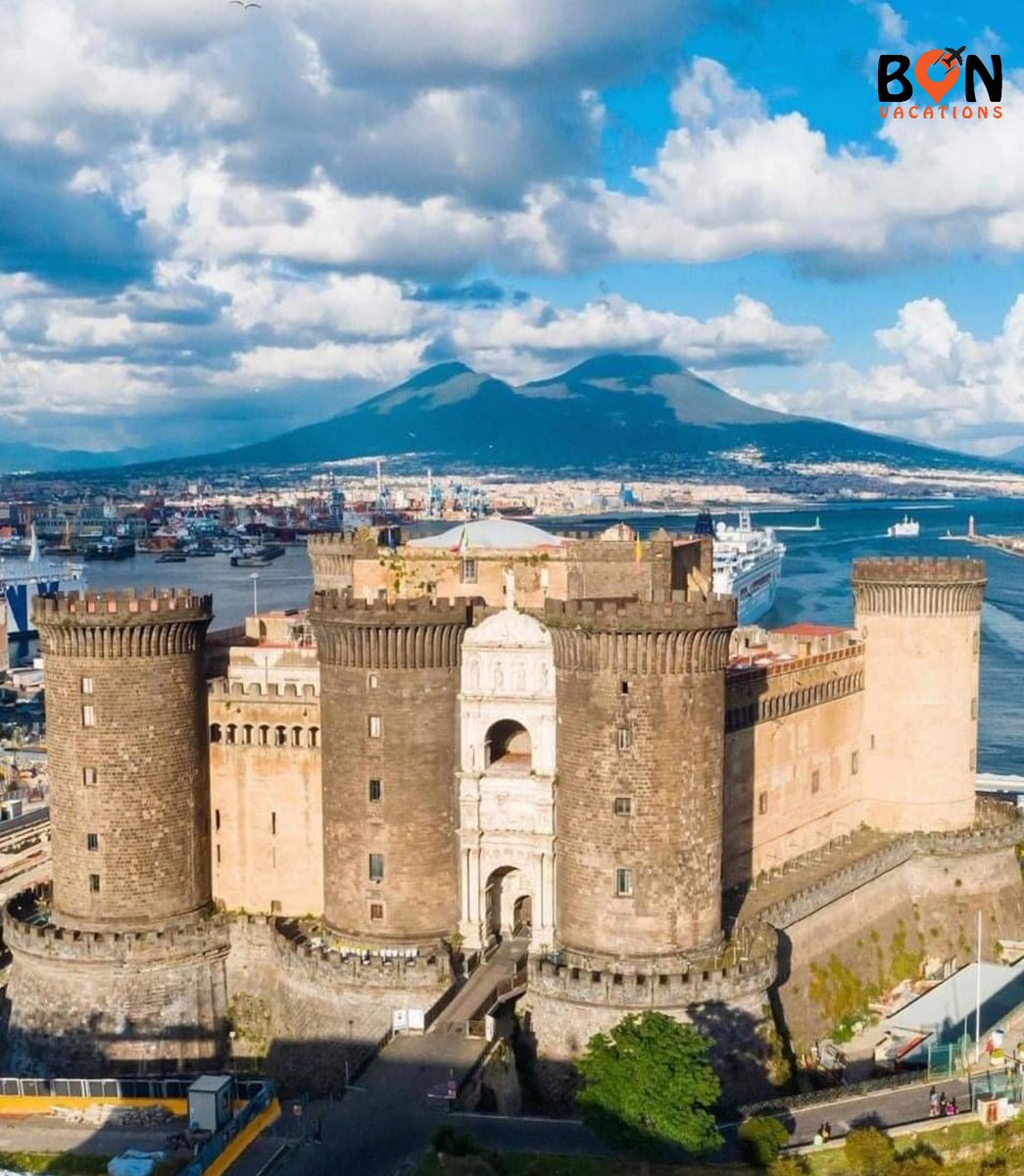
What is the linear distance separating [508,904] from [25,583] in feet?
456

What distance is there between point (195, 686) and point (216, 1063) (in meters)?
11.9

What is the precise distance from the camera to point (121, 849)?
4675cm

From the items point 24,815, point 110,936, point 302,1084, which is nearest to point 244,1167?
point 302,1084

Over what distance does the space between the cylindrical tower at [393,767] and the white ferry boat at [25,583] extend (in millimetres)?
114866

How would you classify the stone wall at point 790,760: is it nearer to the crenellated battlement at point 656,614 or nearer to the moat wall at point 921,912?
the moat wall at point 921,912

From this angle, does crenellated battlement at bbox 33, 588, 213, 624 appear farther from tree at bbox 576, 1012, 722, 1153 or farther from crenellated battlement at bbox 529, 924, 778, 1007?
tree at bbox 576, 1012, 722, 1153

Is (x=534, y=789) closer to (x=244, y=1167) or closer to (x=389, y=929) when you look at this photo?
(x=389, y=929)

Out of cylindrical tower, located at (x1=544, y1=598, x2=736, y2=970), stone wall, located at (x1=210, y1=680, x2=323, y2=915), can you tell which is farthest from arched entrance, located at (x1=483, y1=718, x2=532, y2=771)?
stone wall, located at (x1=210, y1=680, x2=323, y2=915)

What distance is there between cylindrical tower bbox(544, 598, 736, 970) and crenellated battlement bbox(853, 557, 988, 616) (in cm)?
1629

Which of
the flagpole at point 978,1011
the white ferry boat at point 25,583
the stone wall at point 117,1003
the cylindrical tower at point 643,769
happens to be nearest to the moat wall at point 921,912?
the flagpole at point 978,1011

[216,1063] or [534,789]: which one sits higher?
[534,789]

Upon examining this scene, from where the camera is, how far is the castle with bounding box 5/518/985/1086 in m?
42.2

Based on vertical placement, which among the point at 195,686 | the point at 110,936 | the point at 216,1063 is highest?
the point at 195,686

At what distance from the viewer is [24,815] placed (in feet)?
229
